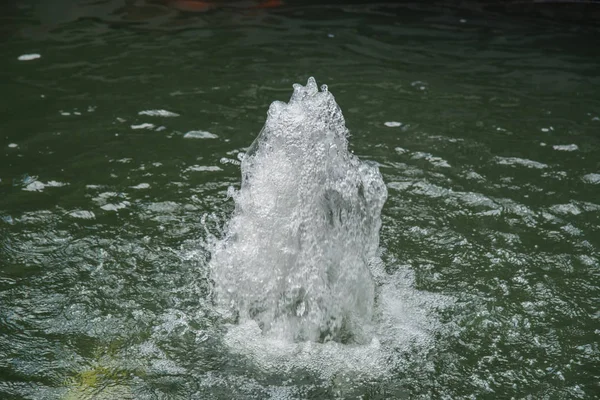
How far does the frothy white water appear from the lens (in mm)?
4402

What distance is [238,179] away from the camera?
20.4 ft

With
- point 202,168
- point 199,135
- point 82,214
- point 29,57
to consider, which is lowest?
point 82,214


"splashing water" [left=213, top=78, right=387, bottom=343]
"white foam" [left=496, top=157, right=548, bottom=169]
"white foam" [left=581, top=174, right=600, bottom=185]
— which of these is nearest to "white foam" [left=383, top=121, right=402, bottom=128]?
"white foam" [left=496, top=157, right=548, bottom=169]

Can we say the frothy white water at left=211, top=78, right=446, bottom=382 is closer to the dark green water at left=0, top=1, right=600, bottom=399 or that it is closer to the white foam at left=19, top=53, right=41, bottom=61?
the dark green water at left=0, top=1, right=600, bottom=399

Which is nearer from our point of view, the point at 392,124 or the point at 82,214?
the point at 82,214

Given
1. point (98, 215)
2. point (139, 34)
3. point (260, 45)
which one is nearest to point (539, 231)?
point (98, 215)

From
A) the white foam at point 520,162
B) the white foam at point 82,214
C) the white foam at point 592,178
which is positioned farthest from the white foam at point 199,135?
the white foam at point 592,178

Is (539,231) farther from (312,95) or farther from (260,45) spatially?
(260,45)

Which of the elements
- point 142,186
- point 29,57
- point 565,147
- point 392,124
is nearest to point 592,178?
point 565,147

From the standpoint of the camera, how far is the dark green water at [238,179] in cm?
419

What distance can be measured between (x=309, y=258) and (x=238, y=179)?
1.85 metres

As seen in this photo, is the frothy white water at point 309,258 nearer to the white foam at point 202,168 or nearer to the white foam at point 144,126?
the white foam at point 202,168

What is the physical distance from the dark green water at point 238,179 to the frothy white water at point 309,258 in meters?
0.15

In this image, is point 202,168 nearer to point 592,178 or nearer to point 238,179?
point 238,179
